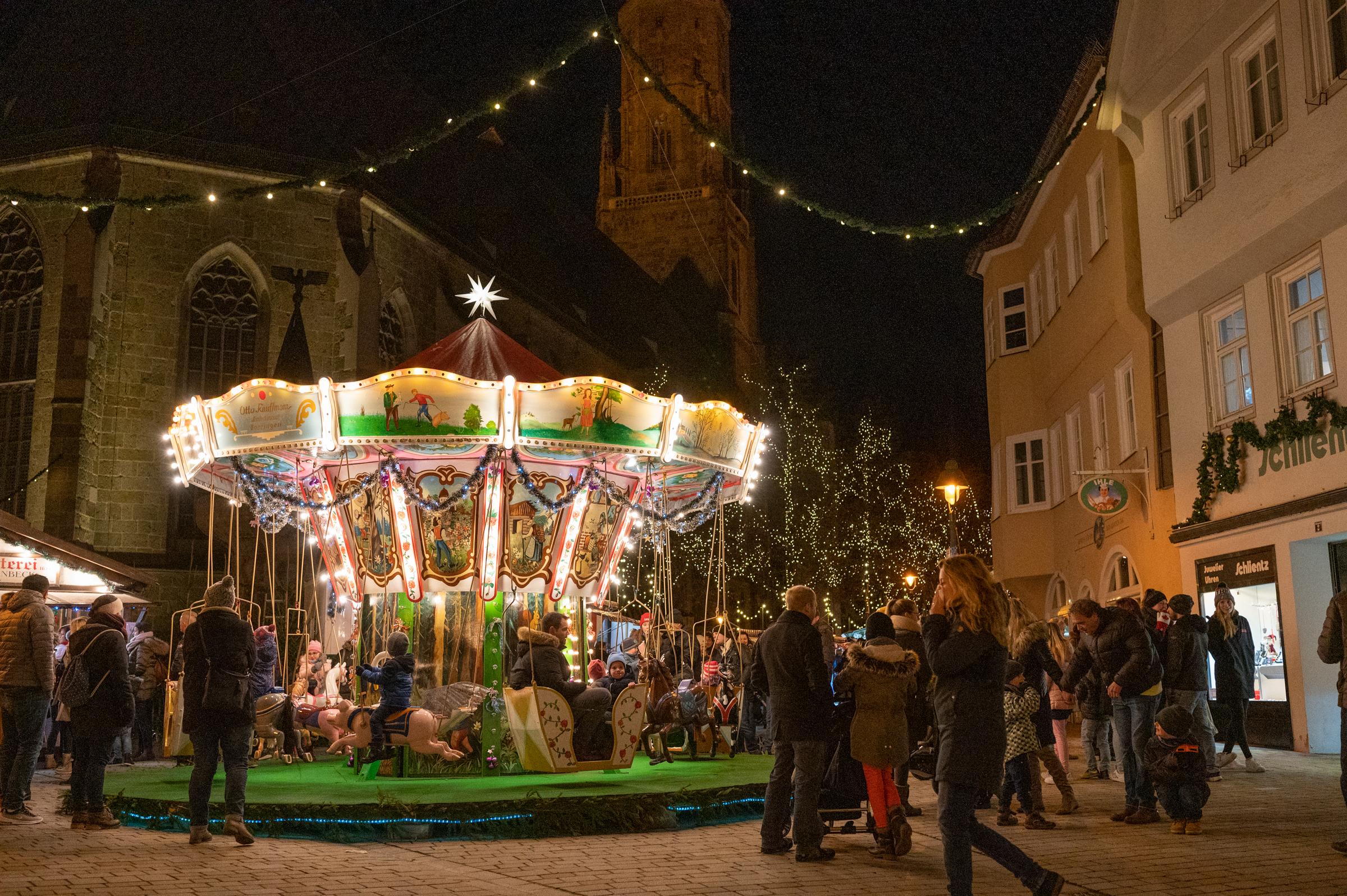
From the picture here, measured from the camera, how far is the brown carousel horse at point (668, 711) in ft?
44.2

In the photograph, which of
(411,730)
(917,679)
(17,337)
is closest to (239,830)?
(411,730)

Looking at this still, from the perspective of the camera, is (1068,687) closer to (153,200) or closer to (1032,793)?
(1032,793)

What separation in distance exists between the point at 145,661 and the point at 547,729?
6409 millimetres

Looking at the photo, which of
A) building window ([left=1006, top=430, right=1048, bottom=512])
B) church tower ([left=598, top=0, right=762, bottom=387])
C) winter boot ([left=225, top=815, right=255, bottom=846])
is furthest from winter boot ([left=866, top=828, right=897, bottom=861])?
church tower ([left=598, top=0, right=762, bottom=387])

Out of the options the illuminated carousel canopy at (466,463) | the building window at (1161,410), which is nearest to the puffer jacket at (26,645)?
the illuminated carousel canopy at (466,463)

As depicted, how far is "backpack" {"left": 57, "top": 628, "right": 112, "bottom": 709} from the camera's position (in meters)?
8.82

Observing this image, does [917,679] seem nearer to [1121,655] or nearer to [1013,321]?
[1121,655]

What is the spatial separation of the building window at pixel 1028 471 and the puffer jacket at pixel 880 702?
56.7 ft

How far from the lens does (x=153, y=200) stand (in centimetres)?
1711

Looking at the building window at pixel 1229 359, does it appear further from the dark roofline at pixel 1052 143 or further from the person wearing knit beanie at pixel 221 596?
the person wearing knit beanie at pixel 221 596

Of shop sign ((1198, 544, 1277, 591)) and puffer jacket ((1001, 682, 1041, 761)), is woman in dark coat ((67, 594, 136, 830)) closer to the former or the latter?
puffer jacket ((1001, 682, 1041, 761))

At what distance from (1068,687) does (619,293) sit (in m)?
42.4

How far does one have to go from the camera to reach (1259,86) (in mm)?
14742

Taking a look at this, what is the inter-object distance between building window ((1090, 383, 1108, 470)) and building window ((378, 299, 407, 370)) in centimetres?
1604
